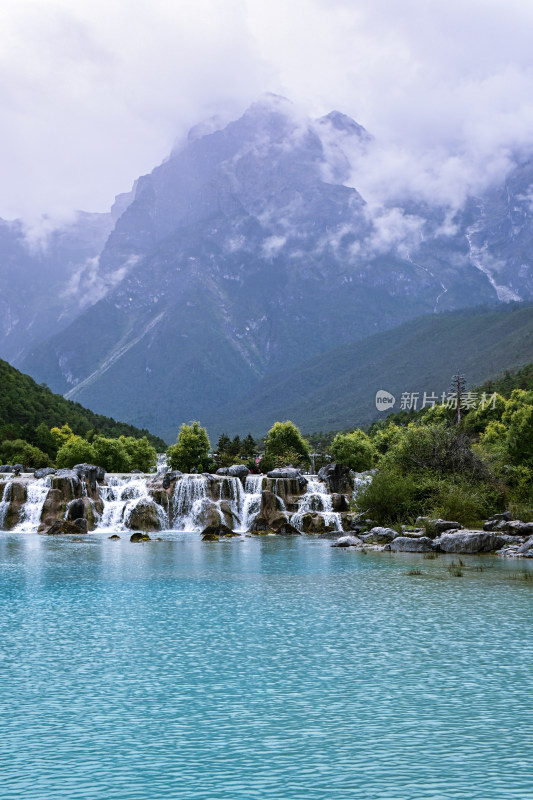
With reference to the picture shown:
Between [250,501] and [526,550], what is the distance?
36.4m

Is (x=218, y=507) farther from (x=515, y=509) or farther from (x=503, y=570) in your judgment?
(x=503, y=570)

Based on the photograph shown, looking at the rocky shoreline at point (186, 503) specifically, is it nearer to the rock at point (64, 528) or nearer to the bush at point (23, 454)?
the rock at point (64, 528)

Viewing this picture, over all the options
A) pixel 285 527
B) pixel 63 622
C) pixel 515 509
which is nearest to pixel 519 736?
pixel 63 622

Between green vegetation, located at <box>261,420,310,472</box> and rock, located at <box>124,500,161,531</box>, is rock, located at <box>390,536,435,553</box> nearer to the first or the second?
rock, located at <box>124,500,161,531</box>

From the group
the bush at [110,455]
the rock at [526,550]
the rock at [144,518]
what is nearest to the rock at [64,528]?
the rock at [144,518]

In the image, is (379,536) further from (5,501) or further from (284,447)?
(284,447)

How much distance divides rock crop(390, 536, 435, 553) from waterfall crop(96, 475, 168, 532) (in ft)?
106

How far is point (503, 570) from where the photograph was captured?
40500 mm

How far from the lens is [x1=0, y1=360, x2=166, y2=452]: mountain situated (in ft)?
414

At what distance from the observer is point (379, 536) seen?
→ 191 ft

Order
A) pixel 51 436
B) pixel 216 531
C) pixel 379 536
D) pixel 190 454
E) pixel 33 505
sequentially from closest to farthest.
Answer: pixel 379 536, pixel 216 531, pixel 33 505, pixel 190 454, pixel 51 436

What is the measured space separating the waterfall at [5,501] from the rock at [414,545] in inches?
1655

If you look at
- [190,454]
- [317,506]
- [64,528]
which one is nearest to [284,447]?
[190,454]

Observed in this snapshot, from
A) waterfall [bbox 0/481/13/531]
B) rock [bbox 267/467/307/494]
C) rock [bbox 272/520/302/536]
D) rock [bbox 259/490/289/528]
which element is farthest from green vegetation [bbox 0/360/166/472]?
rock [bbox 272/520/302/536]
